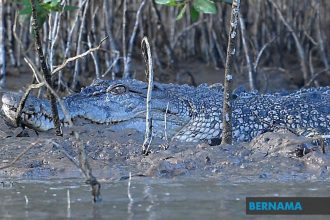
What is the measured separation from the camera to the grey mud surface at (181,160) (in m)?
5.59

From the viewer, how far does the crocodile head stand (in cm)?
674

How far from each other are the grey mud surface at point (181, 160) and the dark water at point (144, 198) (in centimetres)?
27

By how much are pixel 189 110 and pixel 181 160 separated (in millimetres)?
1403

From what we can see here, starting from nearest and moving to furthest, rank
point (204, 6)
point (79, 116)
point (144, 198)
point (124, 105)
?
point (144, 198), point (204, 6), point (79, 116), point (124, 105)

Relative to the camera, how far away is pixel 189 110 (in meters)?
7.15

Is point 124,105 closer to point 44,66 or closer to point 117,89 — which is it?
point 117,89

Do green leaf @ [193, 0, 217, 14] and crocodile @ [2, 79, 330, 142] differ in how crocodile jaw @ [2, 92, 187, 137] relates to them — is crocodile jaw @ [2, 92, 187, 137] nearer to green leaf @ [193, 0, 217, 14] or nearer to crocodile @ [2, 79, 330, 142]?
crocodile @ [2, 79, 330, 142]

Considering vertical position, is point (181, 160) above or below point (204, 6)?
below

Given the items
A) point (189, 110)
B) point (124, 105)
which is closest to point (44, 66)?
point (124, 105)

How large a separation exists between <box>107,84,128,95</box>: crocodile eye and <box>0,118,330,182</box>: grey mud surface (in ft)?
2.00

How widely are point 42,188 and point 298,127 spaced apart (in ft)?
9.01

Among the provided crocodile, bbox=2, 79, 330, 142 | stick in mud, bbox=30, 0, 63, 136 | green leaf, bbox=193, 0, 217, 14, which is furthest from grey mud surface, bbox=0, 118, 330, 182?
green leaf, bbox=193, 0, 217, 14

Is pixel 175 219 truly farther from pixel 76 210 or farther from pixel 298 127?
pixel 298 127

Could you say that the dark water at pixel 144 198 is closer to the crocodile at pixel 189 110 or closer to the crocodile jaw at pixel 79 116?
the crocodile jaw at pixel 79 116
